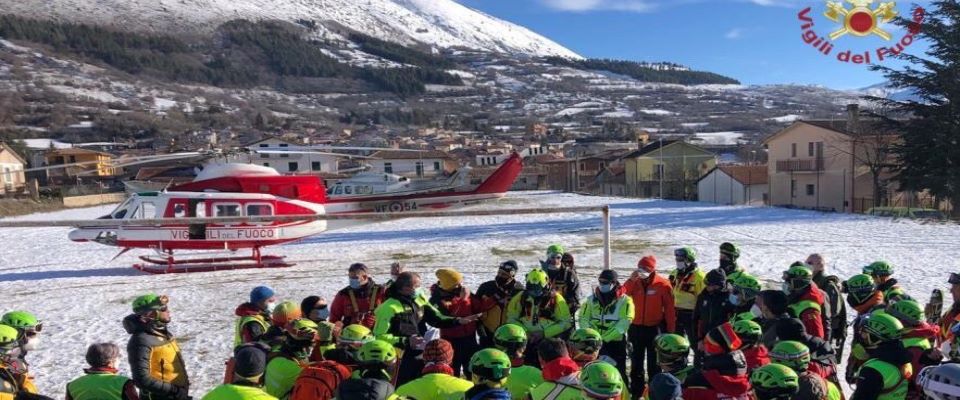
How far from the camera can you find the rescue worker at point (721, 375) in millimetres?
3607

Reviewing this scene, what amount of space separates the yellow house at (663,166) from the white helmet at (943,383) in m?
59.3

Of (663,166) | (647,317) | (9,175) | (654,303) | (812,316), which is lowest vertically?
(647,317)

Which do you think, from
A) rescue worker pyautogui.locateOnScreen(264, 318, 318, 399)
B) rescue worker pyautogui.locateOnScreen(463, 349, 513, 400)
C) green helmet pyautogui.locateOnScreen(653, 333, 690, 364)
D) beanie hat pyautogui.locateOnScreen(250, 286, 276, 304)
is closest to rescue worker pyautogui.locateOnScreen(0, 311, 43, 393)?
beanie hat pyautogui.locateOnScreen(250, 286, 276, 304)

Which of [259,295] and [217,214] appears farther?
[217,214]

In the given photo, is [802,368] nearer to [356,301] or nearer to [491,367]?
[491,367]

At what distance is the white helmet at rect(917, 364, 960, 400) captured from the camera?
2826mm

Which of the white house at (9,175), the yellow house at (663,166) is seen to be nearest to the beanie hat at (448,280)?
the yellow house at (663,166)

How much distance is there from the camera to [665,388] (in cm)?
323

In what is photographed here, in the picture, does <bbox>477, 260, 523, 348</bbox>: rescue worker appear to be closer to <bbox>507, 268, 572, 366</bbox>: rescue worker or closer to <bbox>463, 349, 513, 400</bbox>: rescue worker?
<bbox>507, 268, 572, 366</bbox>: rescue worker

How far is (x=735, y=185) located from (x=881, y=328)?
156ft

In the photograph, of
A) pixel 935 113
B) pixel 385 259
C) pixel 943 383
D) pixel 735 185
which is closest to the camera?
pixel 943 383

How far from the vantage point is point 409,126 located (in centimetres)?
17875

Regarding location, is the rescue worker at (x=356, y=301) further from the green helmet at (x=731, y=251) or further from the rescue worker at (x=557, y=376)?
the green helmet at (x=731, y=251)

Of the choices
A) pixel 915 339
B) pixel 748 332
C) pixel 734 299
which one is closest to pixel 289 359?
pixel 748 332
